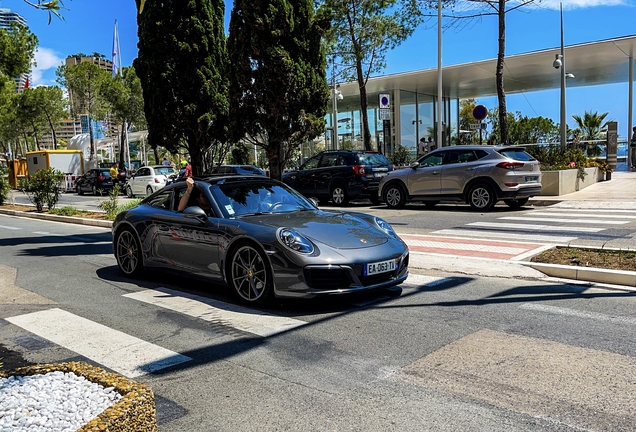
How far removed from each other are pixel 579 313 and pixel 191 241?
168 inches

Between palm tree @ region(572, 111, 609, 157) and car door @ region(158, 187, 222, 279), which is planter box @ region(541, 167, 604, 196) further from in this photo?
palm tree @ region(572, 111, 609, 157)

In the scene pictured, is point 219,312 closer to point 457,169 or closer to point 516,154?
point 457,169

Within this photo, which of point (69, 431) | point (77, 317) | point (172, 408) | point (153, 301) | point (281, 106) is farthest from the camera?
point (281, 106)

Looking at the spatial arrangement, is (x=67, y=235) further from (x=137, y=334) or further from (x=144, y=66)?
(x=137, y=334)

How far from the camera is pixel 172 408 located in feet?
11.6

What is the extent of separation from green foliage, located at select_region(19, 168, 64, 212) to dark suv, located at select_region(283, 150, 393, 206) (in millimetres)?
8584

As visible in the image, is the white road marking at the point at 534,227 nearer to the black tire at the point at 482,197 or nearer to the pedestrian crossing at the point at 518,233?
the pedestrian crossing at the point at 518,233

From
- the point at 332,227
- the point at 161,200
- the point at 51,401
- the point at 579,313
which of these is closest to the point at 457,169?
the point at 161,200

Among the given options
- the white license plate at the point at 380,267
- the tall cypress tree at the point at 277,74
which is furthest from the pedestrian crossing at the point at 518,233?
the tall cypress tree at the point at 277,74

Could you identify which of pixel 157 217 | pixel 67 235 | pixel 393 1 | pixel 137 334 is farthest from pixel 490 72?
pixel 137 334

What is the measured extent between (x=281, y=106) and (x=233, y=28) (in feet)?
7.15

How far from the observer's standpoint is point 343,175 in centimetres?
1731

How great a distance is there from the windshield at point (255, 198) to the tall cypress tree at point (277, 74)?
19.6 feet

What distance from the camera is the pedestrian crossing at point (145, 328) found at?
4445 mm
